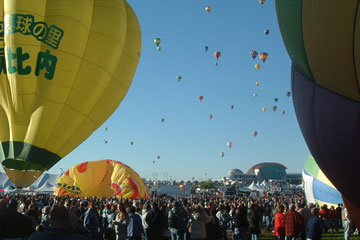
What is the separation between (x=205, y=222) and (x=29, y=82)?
8507 millimetres

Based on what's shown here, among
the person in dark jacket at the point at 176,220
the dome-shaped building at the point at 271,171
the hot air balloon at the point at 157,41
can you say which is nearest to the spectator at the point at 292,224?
the person in dark jacket at the point at 176,220

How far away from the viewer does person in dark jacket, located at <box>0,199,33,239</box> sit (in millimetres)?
4598

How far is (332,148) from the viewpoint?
186 inches

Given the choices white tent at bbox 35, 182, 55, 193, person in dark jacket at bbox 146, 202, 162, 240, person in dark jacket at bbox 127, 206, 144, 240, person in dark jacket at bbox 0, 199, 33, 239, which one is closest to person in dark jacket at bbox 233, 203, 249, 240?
person in dark jacket at bbox 146, 202, 162, 240

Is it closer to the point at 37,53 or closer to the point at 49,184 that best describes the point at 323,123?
the point at 37,53

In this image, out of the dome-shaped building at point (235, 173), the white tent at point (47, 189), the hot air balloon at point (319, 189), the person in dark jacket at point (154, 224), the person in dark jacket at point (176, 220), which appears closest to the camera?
the person in dark jacket at point (154, 224)

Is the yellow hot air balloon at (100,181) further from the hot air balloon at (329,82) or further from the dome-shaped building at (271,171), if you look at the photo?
the dome-shaped building at (271,171)

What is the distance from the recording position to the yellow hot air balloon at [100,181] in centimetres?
2655

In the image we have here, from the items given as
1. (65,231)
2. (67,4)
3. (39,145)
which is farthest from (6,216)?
(67,4)

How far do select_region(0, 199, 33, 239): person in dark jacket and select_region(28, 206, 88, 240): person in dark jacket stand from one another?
6.45ft

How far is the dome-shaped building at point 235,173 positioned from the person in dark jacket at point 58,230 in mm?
127210

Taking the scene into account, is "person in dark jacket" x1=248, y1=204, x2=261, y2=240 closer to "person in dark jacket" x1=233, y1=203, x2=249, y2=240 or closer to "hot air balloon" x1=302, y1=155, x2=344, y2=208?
"person in dark jacket" x1=233, y1=203, x2=249, y2=240

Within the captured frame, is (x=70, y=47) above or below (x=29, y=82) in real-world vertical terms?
above

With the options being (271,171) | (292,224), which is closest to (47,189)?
(292,224)
